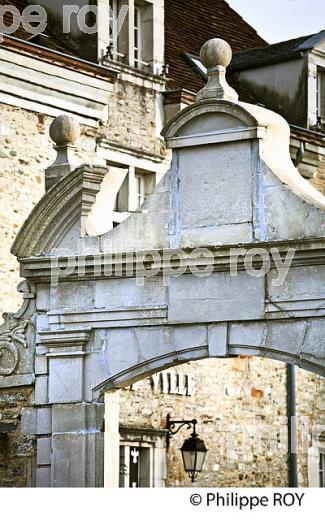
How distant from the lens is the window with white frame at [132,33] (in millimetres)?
20484

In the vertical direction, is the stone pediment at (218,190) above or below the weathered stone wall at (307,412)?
above

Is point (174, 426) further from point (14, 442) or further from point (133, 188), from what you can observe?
point (14, 442)

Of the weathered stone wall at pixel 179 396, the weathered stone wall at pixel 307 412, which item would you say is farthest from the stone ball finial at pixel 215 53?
the weathered stone wall at pixel 307 412

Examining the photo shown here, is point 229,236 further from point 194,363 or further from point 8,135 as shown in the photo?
point 194,363

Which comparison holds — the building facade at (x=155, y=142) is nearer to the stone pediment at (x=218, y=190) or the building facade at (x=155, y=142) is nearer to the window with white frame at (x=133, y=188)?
the window with white frame at (x=133, y=188)

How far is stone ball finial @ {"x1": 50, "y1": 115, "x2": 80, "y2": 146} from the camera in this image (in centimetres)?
1462

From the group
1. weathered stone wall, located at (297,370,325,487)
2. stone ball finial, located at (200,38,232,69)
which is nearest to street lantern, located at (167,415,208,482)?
weathered stone wall, located at (297,370,325,487)

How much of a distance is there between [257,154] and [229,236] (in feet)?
2.24

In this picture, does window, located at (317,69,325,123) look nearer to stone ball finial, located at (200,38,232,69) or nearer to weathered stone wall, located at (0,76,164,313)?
weathered stone wall, located at (0,76,164,313)

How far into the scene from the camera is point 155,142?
68.2 feet

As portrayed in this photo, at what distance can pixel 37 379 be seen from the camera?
14391mm

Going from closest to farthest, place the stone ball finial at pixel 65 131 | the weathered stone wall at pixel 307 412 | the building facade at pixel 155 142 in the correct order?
the stone ball finial at pixel 65 131
the building facade at pixel 155 142
the weathered stone wall at pixel 307 412

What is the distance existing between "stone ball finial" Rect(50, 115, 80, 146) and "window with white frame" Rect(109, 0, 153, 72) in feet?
18.1

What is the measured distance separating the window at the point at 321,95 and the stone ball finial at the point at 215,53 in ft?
30.6
